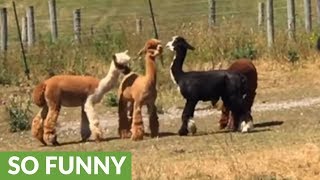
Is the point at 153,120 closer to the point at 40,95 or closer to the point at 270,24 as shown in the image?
the point at 40,95

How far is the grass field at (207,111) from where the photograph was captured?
39.8 feet

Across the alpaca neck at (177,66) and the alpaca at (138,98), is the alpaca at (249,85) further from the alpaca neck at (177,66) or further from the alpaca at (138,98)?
the alpaca at (138,98)

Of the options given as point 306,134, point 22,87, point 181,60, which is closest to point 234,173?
point 306,134

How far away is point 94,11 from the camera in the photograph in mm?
60875

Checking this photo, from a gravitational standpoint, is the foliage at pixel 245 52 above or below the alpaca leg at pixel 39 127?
below

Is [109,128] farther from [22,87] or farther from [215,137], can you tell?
[22,87]

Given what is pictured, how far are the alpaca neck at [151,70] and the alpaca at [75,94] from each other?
0.98 feet

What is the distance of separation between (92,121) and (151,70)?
111 centimetres

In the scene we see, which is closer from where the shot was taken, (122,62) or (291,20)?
(122,62)

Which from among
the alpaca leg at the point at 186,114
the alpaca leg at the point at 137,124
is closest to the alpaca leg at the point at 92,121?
the alpaca leg at the point at 137,124

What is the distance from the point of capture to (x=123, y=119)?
1511 centimetres

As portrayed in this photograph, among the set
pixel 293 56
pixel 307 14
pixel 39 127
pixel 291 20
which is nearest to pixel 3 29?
pixel 291 20

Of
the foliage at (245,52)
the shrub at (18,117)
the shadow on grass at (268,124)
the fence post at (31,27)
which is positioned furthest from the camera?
the fence post at (31,27)

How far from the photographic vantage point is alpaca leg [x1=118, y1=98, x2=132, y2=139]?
1509 centimetres
